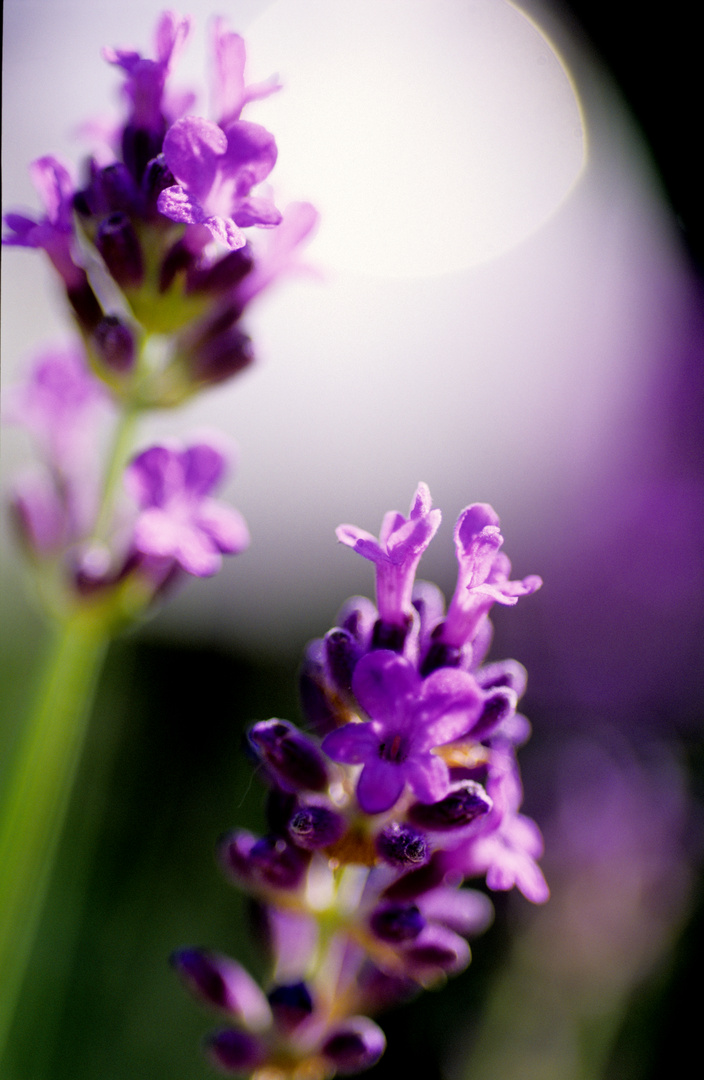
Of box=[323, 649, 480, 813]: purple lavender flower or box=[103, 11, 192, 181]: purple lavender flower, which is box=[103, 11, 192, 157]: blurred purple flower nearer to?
box=[103, 11, 192, 181]: purple lavender flower

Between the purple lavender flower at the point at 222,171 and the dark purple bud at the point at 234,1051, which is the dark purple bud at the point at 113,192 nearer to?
the purple lavender flower at the point at 222,171

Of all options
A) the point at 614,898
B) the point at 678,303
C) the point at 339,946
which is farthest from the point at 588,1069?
the point at 678,303

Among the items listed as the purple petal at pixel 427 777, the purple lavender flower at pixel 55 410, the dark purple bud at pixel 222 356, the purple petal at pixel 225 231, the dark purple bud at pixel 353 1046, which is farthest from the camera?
the purple lavender flower at pixel 55 410

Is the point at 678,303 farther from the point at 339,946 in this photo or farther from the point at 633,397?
the point at 339,946

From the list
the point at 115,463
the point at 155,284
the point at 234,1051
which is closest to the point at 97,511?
the point at 115,463

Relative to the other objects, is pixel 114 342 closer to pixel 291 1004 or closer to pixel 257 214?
pixel 257 214

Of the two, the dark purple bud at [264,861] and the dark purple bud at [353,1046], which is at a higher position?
the dark purple bud at [264,861]

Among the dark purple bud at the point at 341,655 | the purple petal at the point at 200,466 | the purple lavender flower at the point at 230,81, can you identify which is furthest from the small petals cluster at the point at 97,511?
the purple lavender flower at the point at 230,81
